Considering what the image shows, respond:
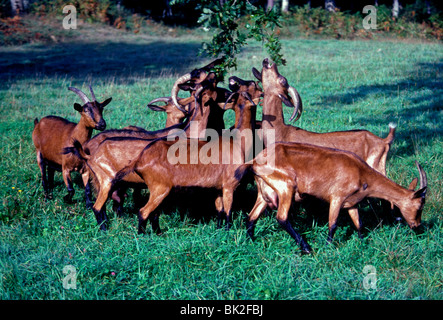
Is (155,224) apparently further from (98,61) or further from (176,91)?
(98,61)

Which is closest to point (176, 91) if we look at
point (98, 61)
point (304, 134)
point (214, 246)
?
point (304, 134)

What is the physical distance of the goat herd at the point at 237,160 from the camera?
5457 mm

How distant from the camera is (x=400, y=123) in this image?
10.9 meters

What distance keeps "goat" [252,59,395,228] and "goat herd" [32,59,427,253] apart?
0.04 ft

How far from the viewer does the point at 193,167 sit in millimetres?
5855

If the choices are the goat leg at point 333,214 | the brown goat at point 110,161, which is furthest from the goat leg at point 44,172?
the goat leg at point 333,214

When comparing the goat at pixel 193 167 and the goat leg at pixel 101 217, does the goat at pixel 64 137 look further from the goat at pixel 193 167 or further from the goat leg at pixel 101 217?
the goat at pixel 193 167

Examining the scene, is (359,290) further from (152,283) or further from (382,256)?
(152,283)

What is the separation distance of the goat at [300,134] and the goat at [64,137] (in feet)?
8.26

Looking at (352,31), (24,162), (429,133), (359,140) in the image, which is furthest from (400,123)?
(352,31)

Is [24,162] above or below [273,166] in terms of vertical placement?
below

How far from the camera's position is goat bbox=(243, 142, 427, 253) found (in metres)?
5.41

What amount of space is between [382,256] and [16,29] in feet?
82.5

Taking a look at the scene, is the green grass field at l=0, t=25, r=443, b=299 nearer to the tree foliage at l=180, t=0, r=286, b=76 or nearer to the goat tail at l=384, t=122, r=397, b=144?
the goat tail at l=384, t=122, r=397, b=144
